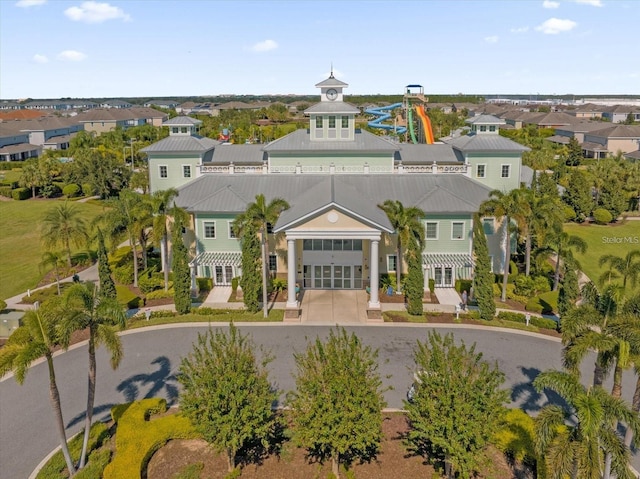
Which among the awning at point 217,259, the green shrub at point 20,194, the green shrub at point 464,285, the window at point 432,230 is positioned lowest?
the green shrub at point 464,285

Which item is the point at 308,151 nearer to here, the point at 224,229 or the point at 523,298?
the point at 224,229

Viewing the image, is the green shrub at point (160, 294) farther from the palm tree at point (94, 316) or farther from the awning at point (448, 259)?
the awning at point (448, 259)

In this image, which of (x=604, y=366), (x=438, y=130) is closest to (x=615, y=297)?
(x=604, y=366)

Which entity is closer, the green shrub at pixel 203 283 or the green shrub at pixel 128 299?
the green shrub at pixel 128 299

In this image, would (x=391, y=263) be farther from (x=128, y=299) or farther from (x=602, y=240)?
(x=602, y=240)

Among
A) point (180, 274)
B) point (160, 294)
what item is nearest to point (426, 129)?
point (160, 294)

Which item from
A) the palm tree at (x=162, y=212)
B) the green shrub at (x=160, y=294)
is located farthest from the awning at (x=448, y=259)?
the green shrub at (x=160, y=294)

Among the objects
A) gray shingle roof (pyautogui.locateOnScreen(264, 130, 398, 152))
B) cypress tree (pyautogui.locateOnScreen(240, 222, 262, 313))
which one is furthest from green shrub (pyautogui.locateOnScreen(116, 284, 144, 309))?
gray shingle roof (pyautogui.locateOnScreen(264, 130, 398, 152))

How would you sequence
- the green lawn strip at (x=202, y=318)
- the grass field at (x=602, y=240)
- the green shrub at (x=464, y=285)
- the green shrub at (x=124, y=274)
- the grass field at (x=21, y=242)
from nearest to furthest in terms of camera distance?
the green lawn strip at (x=202, y=318), the green shrub at (x=464, y=285), the green shrub at (x=124, y=274), the grass field at (x=21, y=242), the grass field at (x=602, y=240)
